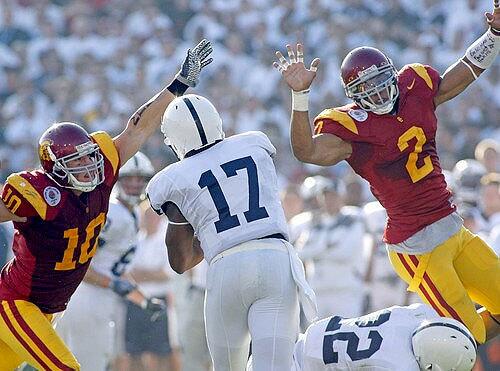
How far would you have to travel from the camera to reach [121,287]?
7.90 meters

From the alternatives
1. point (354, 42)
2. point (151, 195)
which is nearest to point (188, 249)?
point (151, 195)

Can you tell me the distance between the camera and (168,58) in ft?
45.5

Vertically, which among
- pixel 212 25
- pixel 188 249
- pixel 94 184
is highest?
pixel 212 25

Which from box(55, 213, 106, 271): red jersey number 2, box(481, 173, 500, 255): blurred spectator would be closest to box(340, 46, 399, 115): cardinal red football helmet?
box(55, 213, 106, 271): red jersey number 2

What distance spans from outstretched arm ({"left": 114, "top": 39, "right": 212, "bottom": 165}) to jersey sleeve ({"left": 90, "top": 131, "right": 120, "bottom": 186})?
0.16m

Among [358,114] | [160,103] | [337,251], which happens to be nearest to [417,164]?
[358,114]

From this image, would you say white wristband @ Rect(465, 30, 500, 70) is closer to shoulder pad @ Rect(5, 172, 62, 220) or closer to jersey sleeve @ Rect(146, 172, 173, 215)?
jersey sleeve @ Rect(146, 172, 173, 215)

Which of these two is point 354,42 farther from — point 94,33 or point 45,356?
point 45,356

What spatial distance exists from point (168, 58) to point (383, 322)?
903 centimetres

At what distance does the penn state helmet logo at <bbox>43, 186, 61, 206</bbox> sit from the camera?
233 inches

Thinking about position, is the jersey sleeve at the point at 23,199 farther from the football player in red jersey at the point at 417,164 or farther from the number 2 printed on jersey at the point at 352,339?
the number 2 printed on jersey at the point at 352,339

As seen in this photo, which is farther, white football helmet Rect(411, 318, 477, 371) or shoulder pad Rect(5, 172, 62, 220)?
shoulder pad Rect(5, 172, 62, 220)

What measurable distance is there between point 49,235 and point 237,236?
1006mm

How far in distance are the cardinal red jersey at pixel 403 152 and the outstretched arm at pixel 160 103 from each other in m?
0.75
